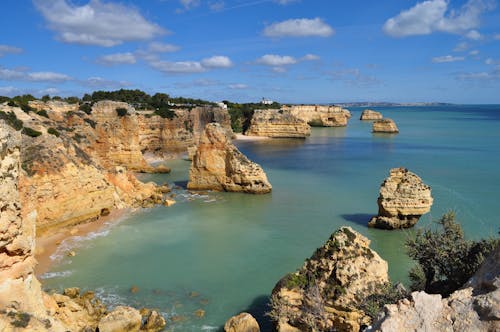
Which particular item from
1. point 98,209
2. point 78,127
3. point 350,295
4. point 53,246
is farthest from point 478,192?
point 78,127

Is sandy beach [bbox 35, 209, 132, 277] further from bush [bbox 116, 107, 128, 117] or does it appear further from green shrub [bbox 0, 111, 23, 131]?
bush [bbox 116, 107, 128, 117]

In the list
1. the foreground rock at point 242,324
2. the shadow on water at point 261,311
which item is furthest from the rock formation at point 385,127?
the foreground rock at point 242,324

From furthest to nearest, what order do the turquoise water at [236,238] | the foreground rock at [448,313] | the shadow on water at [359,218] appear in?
the shadow on water at [359,218] → the turquoise water at [236,238] → the foreground rock at [448,313]

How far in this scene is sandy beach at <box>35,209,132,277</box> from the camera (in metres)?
17.0

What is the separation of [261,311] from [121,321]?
4.27m

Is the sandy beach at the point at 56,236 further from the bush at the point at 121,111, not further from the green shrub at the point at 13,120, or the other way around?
the bush at the point at 121,111

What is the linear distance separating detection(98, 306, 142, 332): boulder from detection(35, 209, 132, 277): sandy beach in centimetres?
598

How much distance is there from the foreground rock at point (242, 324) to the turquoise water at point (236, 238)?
0.88 meters

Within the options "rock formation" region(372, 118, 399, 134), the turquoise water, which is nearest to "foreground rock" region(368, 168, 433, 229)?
the turquoise water

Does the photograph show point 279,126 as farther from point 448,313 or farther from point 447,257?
point 448,313

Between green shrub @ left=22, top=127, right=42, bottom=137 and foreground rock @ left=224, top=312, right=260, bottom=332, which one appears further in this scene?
green shrub @ left=22, top=127, right=42, bottom=137

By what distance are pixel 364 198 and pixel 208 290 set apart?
55.4 ft

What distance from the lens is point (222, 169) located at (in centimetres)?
3077

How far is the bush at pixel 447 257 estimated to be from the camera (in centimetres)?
931
